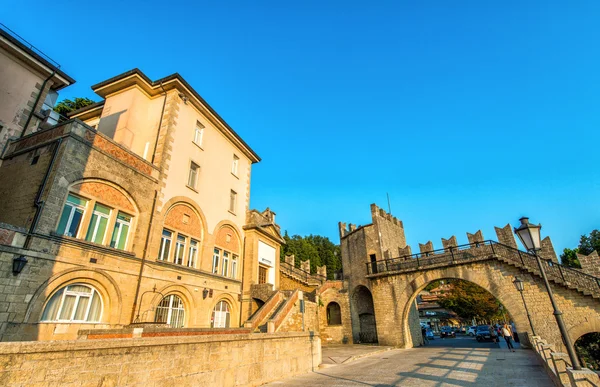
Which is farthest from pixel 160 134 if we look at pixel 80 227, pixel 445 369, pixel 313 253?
pixel 313 253

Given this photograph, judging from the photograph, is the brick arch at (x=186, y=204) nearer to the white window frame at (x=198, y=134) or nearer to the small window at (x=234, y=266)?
the small window at (x=234, y=266)

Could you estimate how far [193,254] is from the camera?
15242 mm

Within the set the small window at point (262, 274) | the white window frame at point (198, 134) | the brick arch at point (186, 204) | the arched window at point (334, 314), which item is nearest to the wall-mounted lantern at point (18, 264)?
the brick arch at point (186, 204)

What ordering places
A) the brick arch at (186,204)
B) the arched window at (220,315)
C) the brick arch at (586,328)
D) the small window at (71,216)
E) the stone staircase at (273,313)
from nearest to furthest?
the small window at (71,216) < the stone staircase at (273,313) < the brick arch at (186,204) < the brick arch at (586,328) < the arched window at (220,315)

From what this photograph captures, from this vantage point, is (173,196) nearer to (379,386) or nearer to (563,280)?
(379,386)

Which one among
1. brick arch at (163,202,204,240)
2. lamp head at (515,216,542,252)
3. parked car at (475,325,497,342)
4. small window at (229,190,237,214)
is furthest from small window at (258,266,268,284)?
parked car at (475,325,497,342)

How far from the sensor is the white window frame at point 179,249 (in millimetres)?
13959

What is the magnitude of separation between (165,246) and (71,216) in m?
4.29

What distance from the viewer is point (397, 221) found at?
31891 mm

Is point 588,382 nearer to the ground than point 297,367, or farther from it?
farther from it

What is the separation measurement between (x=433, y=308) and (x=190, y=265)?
48.5 metres

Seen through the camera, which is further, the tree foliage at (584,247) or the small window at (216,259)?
the tree foliage at (584,247)

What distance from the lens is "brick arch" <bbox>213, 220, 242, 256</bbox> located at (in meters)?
17.3

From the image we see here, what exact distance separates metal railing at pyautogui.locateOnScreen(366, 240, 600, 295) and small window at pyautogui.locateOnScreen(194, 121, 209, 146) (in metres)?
17.7
